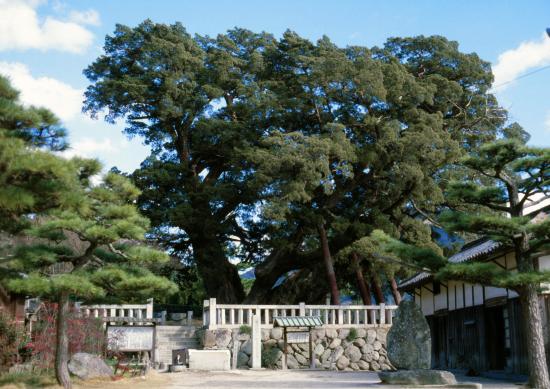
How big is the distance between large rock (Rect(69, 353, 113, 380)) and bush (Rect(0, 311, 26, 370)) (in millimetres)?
1235

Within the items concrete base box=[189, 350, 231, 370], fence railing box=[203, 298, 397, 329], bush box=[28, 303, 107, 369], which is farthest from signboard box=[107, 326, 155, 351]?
fence railing box=[203, 298, 397, 329]

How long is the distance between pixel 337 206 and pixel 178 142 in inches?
307

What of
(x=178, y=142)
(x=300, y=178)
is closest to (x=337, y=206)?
(x=300, y=178)

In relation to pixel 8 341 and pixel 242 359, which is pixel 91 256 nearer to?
pixel 8 341

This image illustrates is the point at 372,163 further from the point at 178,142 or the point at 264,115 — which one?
the point at 178,142

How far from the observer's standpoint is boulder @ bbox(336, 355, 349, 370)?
20.4 metres

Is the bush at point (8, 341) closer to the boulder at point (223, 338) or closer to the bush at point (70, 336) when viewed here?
the bush at point (70, 336)

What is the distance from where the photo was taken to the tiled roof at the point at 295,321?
59.5 feet

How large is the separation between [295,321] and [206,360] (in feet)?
9.79

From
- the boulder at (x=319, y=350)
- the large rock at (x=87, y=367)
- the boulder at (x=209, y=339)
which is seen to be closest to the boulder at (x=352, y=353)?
the boulder at (x=319, y=350)

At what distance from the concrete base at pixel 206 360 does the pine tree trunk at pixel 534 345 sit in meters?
8.76

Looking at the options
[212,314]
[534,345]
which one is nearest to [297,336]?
[212,314]

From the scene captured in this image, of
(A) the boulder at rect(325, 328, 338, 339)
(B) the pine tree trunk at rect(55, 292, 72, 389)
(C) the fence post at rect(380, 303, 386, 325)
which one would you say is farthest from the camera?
(C) the fence post at rect(380, 303, 386, 325)

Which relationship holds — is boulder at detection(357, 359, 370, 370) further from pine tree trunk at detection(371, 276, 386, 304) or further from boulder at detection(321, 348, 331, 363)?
pine tree trunk at detection(371, 276, 386, 304)
